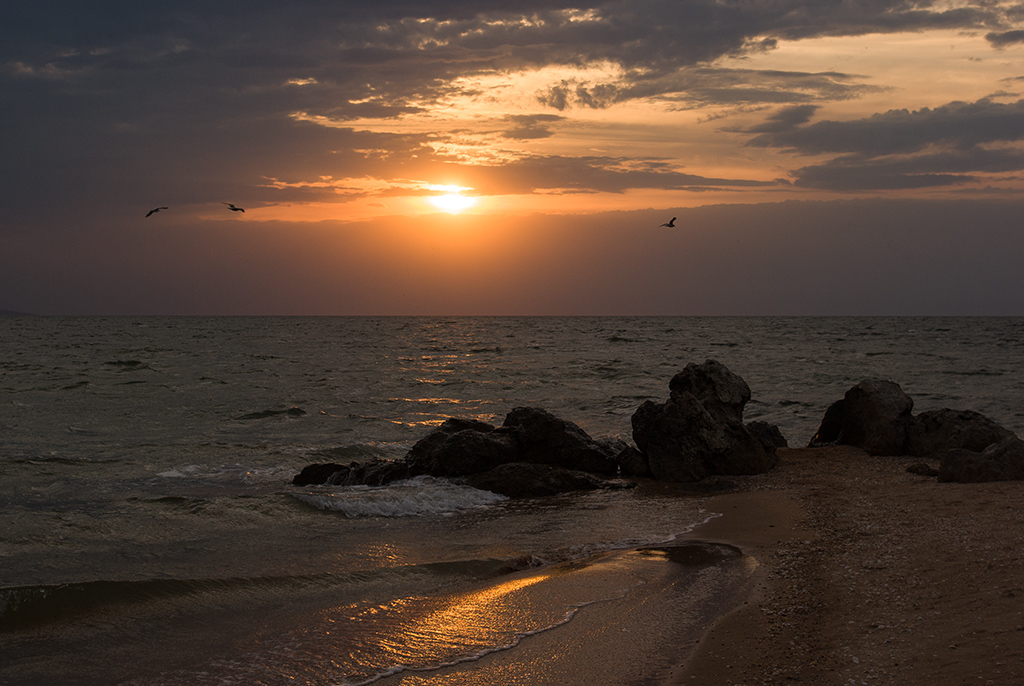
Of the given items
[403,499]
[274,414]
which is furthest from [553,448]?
[274,414]

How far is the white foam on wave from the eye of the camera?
35.4ft

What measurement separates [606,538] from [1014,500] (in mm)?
4745

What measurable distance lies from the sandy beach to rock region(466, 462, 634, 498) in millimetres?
2160

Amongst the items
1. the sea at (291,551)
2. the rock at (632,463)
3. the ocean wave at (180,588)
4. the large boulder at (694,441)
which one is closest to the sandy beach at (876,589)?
the sea at (291,551)

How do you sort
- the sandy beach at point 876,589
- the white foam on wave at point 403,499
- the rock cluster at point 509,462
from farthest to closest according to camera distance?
the rock cluster at point 509,462 < the white foam on wave at point 403,499 < the sandy beach at point 876,589

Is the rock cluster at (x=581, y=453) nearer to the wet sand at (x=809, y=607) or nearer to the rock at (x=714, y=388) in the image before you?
the rock at (x=714, y=388)

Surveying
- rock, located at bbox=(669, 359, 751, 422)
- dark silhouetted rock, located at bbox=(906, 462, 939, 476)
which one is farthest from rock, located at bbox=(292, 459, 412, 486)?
dark silhouetted rock, located at bbox=(906, 462, 939, 476)

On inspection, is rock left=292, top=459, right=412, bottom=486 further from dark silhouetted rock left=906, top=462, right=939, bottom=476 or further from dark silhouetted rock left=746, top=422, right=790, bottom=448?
dark silhouetted rock left=906, top=462, right=939, bottom=476

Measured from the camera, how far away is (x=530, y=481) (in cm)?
1182

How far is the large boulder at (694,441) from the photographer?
12.6 metres

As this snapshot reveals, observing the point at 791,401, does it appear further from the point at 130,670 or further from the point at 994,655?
the point at 130,670

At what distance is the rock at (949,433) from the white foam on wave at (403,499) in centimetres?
750

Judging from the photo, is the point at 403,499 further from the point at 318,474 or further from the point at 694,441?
the point at 694,441

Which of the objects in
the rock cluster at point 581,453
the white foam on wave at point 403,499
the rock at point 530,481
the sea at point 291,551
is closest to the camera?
the sea at point 291,551
